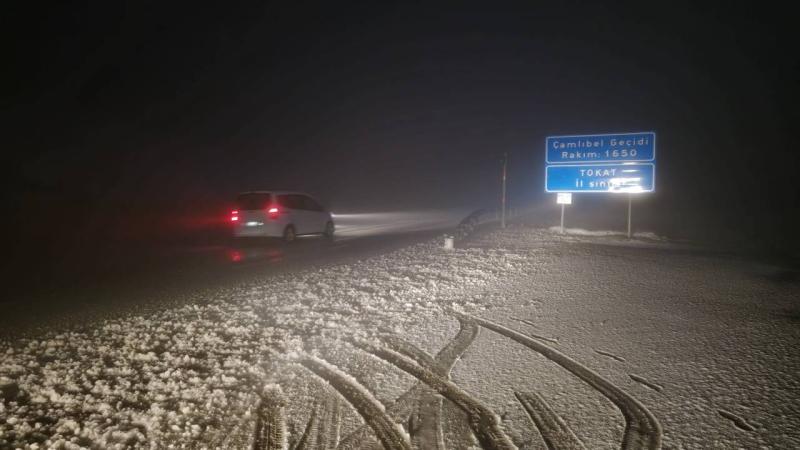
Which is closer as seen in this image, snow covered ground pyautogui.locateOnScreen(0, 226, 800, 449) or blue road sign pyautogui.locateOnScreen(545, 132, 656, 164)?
snow covered ground pyautogui.locateOnScreen(0, 226, 800, 449)

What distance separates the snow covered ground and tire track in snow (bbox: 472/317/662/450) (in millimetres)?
20

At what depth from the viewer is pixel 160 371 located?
17.0 ft

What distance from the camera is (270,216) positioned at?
16.3 metres

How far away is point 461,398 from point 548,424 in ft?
2.76

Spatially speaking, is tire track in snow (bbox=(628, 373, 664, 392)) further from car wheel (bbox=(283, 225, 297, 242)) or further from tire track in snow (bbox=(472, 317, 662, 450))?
car wheel (bbox=(283, 225, 297, 242))

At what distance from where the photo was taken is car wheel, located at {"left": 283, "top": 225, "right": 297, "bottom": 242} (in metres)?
16.9

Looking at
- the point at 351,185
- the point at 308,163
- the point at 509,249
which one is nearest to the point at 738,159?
the point at 351,185

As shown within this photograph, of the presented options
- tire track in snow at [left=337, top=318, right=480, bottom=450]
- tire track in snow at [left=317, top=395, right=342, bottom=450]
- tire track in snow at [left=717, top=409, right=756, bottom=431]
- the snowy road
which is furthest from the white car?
tire track in snow at [left=717, top=409, right=756, bottom=431]

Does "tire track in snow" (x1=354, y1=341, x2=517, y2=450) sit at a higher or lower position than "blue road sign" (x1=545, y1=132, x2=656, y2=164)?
lower

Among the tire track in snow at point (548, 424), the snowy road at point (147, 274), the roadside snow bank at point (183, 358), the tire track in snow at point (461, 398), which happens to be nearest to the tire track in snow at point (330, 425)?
the roadside snow bank at point (183, 358)

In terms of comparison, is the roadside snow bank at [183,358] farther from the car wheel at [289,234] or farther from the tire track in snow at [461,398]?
the car wheel at [289,234]

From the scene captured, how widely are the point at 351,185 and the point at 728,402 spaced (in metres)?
59.9

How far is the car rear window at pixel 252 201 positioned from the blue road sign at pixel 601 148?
10.8 m

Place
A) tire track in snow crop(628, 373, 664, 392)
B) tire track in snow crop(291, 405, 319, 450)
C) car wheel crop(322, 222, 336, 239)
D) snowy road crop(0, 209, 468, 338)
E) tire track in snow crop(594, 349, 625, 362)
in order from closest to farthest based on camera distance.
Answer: tire track in snow crop(291, 405, 319, 450) → tire track in snow crop(628, 373, 664, 392) → tire track in snow crop(594, 349, 625, 362) → snowy road crop(0, 209, 468, 338) → car wheel crop(322, 222, 336, 239)
